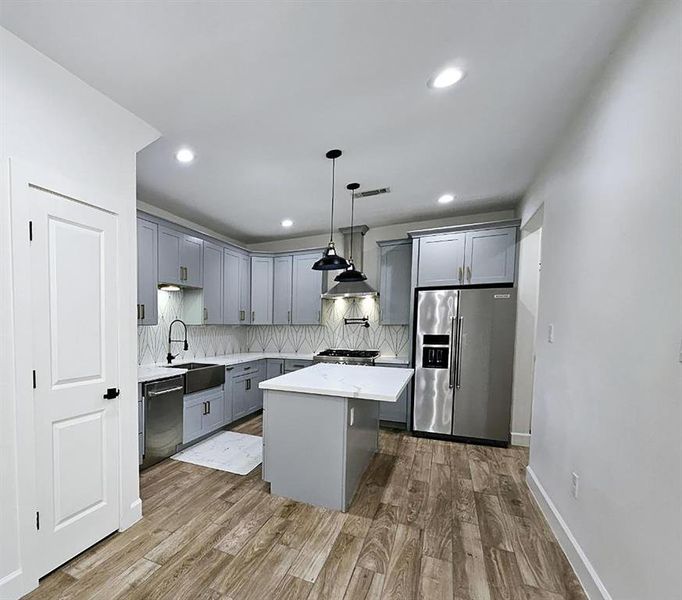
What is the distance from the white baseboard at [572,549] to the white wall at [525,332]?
1111mm

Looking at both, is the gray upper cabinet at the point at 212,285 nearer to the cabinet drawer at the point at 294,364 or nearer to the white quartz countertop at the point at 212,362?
the white quartz countertop at the point at 212,362

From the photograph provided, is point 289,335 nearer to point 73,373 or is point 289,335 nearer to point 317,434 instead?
point 317,434

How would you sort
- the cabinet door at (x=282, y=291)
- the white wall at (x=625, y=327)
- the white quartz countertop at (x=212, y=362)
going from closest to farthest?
1. the white wall at (x=625, y=327)
2. the white quartz countertop at (x=212, y=362)
3. the cabinet door at (x=282, y=291)

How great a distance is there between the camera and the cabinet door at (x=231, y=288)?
4.36 m

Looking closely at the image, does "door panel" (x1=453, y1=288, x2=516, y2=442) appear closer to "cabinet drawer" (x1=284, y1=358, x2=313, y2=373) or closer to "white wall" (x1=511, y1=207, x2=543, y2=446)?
"white wall" (x1=511, y1=207, x2=543, y2=446)

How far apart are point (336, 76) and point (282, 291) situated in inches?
141

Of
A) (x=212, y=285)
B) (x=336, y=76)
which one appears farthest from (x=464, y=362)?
(x=212, y=285)

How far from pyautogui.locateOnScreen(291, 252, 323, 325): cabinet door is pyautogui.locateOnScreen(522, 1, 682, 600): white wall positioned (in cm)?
330

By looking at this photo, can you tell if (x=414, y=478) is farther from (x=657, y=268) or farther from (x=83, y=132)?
(x=83, y=132)

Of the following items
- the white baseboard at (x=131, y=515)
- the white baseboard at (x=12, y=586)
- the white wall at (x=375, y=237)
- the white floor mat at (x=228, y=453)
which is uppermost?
the white wall at (x=375, y=237)

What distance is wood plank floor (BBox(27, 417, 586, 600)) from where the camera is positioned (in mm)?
1565

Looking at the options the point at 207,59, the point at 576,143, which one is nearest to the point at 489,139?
the point at 576,143

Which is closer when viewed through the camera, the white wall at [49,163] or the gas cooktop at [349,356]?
the white wall at [49,163]

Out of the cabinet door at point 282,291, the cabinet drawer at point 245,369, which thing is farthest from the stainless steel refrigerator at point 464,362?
the cabinet drawer at point 245,369
